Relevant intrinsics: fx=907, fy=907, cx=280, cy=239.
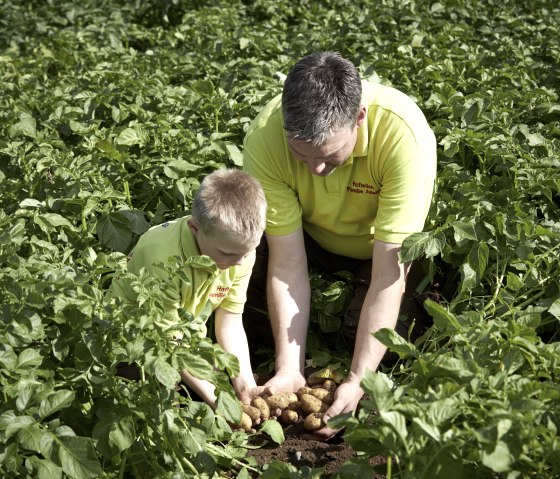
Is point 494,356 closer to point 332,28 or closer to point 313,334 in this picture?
point 313,334

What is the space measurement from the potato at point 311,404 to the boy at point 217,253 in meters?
0.19

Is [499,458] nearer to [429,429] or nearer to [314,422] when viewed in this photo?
[429,429]

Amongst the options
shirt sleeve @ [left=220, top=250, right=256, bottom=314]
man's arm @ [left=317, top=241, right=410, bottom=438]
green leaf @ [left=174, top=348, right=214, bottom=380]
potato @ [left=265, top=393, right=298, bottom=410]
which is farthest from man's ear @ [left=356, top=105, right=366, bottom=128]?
green leaf @ [left=174, top=348, right=214, bottom=380]

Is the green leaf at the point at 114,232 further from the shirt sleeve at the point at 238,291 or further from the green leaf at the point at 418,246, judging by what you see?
the green leaf at the point at 418,246

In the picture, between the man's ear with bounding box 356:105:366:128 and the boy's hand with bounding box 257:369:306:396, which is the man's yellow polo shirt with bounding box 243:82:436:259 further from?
the boy's hand with bounding box 257:369:306:396

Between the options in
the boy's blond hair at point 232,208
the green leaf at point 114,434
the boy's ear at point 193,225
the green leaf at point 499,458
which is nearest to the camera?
the green leaf at point 499,458

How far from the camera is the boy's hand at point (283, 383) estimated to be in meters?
3.06

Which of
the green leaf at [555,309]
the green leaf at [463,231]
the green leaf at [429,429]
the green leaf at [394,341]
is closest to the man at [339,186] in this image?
the green leaf at [463,231]

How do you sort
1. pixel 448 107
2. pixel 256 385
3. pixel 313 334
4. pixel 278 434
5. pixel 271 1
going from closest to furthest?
pixel 278 434, pixel 256 385, pixel 313 334, pixel 448 107, pixel 271 1

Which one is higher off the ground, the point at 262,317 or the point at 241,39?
the point at 241,39

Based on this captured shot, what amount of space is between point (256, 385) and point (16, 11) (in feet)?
13.7

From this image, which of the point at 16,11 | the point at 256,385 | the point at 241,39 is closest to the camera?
the point at 256,385

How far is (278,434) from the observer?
286cm

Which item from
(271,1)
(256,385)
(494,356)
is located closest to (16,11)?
(271,1)
